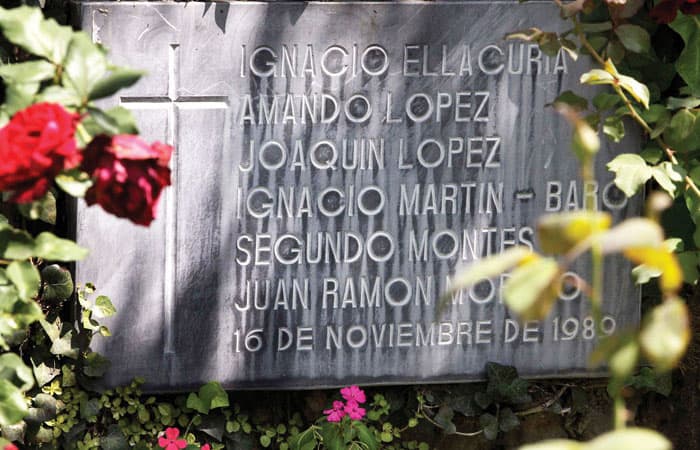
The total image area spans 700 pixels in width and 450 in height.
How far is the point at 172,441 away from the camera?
2551mm

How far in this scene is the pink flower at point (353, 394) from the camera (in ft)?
8.63

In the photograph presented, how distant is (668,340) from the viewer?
36.8 inches

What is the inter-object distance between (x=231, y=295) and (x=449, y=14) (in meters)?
0.90

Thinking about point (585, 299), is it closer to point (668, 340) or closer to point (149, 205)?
point (149, 205)

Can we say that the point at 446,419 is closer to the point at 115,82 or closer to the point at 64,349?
the point at 64,349

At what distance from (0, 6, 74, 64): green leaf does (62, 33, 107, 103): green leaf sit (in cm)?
5

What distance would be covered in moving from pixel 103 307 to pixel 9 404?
0.73 metres

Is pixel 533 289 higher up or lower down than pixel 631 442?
higher up

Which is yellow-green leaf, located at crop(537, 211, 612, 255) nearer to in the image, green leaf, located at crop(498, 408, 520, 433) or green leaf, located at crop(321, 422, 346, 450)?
green leaf, located at crop(321, 422, 346, 450)

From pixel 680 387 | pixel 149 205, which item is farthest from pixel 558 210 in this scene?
pixel 149 205

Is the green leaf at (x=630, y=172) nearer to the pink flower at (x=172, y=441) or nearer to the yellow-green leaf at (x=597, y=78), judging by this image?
the yellow-green leaf at (x=597, y=78)

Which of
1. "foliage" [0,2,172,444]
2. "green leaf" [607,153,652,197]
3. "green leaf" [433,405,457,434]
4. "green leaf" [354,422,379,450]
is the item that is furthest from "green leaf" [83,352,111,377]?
"green leaf" [607,153,652,197]

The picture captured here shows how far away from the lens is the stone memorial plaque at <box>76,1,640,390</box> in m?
2.52

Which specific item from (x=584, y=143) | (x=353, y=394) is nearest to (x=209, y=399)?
(x=353, y=394)
